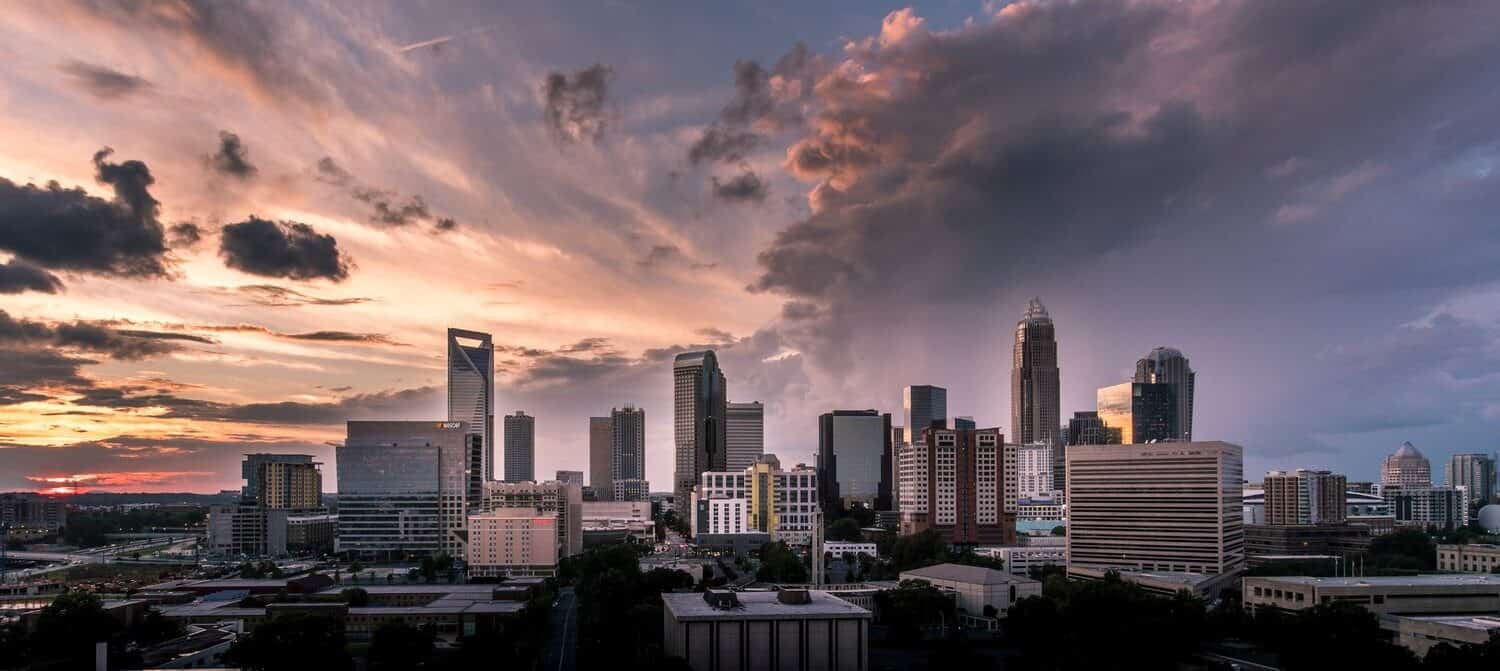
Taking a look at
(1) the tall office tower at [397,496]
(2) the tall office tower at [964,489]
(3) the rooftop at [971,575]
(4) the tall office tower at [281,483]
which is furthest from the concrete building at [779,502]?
(4) the tall office tower at [281,483]

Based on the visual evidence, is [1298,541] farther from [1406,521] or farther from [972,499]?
[1406,521]

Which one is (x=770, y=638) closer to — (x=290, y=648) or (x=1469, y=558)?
(x=290, y=648)

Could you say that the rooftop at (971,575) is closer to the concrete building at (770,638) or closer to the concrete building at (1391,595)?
the concrete building at (1391,595)

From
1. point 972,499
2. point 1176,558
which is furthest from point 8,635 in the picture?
point 972,499

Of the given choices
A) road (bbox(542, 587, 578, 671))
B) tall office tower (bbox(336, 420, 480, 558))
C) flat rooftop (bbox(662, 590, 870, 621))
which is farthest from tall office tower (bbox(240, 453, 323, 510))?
flat rooftop (bbox(662, 590, 870, 621))

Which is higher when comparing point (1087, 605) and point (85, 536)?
point (1087, 605)

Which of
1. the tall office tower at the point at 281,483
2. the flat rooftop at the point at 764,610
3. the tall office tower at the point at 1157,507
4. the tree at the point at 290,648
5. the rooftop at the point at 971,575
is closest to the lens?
the flat rooftop at the point at 764,610

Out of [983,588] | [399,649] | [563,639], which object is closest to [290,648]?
[399,649]
